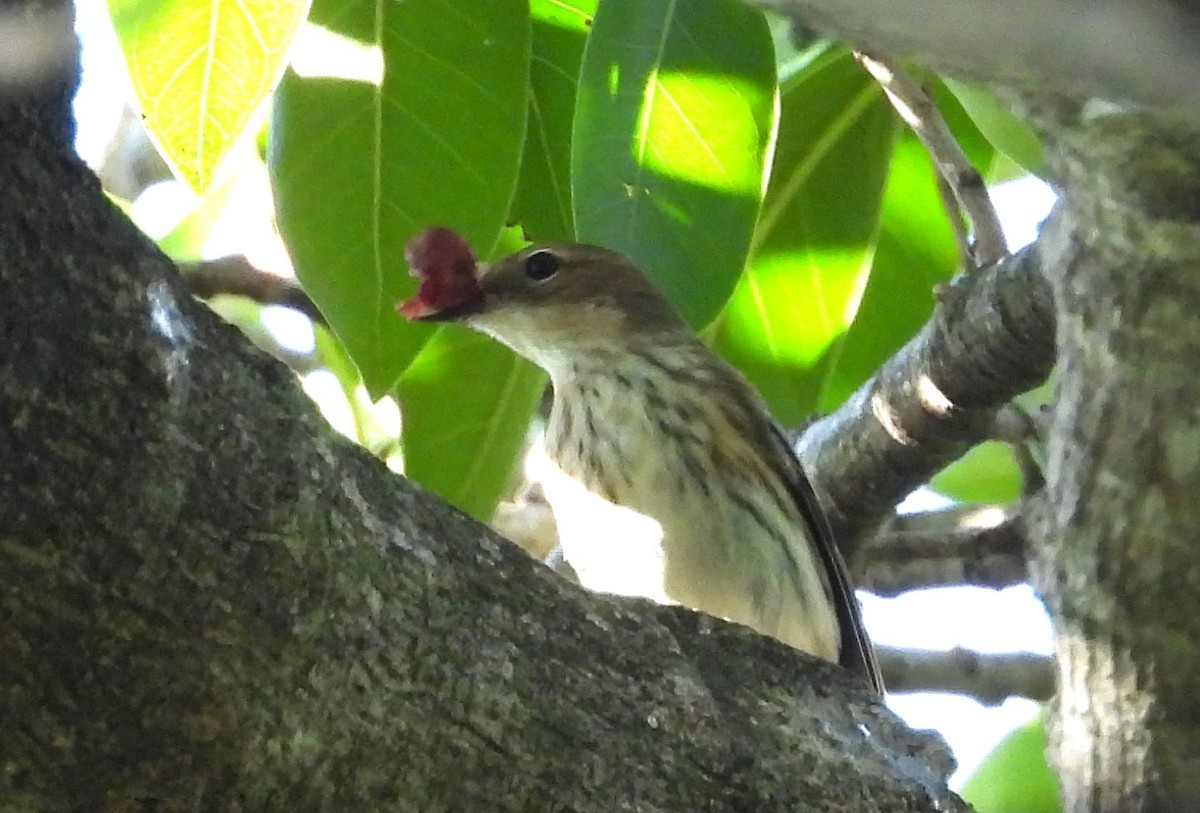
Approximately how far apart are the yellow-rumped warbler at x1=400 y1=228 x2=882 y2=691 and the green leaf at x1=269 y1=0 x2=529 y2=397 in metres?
0.18

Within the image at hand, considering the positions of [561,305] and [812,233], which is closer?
[812,233]

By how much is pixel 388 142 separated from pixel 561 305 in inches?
40.3

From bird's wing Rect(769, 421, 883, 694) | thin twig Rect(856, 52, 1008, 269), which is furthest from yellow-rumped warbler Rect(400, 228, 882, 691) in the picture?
thin twig Rect(856, 52, 1008, 269)

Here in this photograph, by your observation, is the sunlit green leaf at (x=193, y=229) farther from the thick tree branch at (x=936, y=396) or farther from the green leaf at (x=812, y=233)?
the thick tree branch at (x=936, y=396)

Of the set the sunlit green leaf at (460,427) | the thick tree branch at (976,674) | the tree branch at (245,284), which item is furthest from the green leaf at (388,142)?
the thick tree branch at (976,674)

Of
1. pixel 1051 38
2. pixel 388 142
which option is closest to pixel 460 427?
pixel 388 142

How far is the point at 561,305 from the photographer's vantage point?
11.1 ft

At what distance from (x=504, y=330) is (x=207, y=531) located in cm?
208

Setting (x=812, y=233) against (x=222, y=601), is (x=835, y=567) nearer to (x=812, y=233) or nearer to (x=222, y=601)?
(x=812, y=233)

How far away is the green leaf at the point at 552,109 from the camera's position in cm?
263

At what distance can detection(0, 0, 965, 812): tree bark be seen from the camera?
1.05 m

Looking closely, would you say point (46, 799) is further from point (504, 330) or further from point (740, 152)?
point (504, 330)

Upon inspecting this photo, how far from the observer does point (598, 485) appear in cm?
295

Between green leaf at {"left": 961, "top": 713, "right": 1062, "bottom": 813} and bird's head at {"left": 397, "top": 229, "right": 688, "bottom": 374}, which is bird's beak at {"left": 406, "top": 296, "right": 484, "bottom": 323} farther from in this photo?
green leaf at {"left": 961, "top": 713, "right": 1062, "bottom": 813}
